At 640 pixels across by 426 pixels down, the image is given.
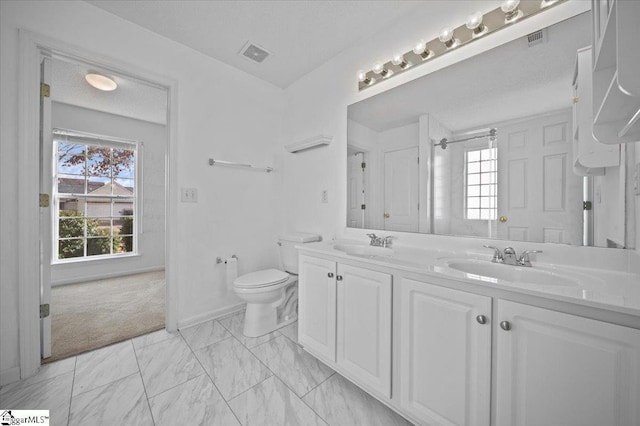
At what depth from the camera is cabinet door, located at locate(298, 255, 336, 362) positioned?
1459 millimetres

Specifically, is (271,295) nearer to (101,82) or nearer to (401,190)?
(401,190)

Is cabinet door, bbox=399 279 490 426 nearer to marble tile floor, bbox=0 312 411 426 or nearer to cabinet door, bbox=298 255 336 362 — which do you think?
marble tile floor, bbox=0 312 411 426

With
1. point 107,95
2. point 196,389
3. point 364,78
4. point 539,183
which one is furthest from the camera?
point 107,95

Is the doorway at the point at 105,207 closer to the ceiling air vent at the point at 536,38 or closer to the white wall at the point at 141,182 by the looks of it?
the white wall at the point at 141,182

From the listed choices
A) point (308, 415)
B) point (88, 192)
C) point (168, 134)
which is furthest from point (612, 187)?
point (88, 192)

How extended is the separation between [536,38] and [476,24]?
31 centimetres

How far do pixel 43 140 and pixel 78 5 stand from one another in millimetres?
960

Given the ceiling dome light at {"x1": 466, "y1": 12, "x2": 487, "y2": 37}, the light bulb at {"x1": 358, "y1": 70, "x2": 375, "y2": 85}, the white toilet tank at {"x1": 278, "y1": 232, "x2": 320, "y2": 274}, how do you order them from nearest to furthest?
the ceiling dome light at {"x1": 466, "y1": 12, "x2": 487, "y2": 37} < the light bulb at {"x1": 358, "y1": 70, "x2": 375, "y2": 85} < the white toilet tank at {"x1": 278, "y1": 232, "x2": 320, "y2": 274}

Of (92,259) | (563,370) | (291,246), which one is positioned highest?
(291,246)

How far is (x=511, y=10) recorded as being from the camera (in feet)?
4.11

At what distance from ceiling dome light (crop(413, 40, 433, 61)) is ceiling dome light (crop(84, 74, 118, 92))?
2924mm

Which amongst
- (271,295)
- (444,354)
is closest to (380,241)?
(444,354)

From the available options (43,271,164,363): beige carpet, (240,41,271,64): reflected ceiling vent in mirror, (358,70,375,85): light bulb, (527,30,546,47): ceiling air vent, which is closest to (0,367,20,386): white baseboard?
(43,271,164,363): beige carpet

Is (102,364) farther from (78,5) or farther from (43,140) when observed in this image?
(78,5)
